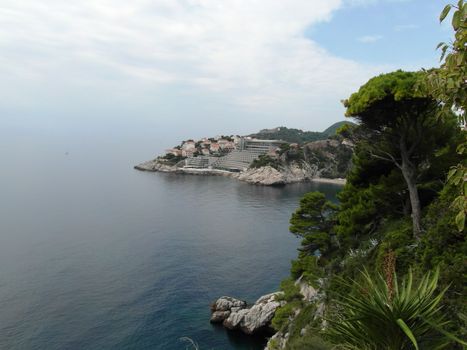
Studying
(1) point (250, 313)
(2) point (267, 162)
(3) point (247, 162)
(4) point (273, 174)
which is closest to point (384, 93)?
(1) point (250, 313)

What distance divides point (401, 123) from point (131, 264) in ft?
93.1

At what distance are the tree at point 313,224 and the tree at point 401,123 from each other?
7.50 meters

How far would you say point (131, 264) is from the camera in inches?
1363

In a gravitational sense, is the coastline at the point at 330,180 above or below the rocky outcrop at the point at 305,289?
below

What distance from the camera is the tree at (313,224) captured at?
73.3 ft

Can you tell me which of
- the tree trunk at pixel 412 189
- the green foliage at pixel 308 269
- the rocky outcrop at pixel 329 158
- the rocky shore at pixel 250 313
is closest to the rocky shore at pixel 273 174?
the rocky outcrop at pixel 329 158

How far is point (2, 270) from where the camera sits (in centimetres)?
3275

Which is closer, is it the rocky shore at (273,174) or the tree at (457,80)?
the tree at (457,80)

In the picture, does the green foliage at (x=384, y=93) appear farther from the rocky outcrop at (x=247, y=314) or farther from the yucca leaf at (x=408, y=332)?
the rocky outcrop at (x=247, y=314)

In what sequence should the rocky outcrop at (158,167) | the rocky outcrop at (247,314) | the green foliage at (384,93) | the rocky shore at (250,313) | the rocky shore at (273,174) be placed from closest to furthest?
the green foliage at (384,93) < the rocky shore at (250,313) < the rocky outcrop at (247,314) < the rocky shore at (273,174) < the rocky outcrop at (158,167)

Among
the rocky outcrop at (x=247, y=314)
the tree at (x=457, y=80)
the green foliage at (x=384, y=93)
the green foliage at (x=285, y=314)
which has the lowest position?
the rocky outcrop at (x=247, y=314)

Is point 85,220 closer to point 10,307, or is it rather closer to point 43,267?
point 43,267

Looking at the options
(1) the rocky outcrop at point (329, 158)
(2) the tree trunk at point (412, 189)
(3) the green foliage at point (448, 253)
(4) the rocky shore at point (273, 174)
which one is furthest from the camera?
(1) the rocky outcrop at point (329, 158)

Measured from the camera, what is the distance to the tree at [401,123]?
522 inches
